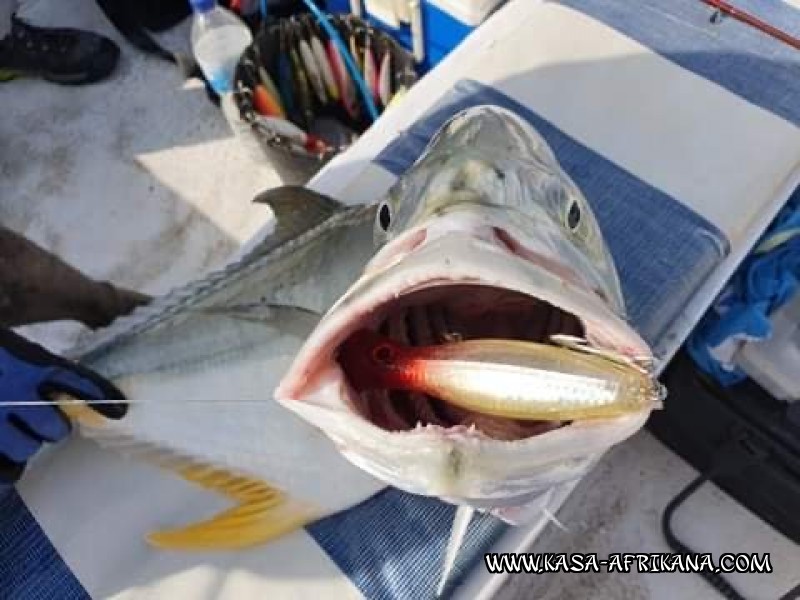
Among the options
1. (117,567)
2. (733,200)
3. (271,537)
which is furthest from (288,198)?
(733,200)

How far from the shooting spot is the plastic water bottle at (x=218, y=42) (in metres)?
2.83

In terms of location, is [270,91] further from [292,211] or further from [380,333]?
[380,333]

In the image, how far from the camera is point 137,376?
67.3 inches

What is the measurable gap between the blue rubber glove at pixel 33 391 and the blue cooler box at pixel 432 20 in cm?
143

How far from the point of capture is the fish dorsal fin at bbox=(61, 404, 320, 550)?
1685mm

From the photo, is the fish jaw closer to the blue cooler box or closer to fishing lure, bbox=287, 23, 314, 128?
the blue cooler box

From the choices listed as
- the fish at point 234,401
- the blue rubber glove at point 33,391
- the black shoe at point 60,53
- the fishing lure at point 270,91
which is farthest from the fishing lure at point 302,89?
the blue rubber glove at point 33,391

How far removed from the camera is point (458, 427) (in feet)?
3.30

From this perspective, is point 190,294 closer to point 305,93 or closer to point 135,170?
point 305,93

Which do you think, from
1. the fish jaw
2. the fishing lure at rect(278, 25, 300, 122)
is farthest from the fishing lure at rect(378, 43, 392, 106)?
the fish jaw

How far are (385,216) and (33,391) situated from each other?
2.46 feet

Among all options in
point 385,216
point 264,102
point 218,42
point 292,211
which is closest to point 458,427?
point 385,216

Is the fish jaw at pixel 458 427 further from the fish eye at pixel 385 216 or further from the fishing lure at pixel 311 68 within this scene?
the fishing lure at pixel 311 68

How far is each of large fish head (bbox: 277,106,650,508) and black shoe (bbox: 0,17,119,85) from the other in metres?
2.28
